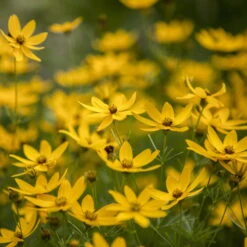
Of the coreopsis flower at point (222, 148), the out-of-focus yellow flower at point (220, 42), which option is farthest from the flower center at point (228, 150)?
the out-of-focus yellow flower at point (220, 42)

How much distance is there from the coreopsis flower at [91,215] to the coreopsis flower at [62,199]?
0.06 feet

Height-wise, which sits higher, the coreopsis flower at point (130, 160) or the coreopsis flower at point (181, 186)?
the coreopsis flower at point (130, 160)

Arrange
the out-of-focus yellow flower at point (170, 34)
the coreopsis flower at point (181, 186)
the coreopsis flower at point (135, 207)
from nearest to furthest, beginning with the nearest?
the coreopsis flower at point (135, 207), the coreopsis flower at point (181, 186), the out-of-focus yellow flower at point (170, 34)

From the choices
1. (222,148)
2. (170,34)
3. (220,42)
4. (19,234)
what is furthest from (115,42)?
(19,234)

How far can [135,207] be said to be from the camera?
125 centimetres

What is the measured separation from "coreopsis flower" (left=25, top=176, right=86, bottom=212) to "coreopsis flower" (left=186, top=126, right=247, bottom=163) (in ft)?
0.94

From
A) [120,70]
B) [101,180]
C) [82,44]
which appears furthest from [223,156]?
[82,44]

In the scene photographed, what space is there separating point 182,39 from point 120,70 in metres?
0.74

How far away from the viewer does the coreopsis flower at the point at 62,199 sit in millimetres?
1299

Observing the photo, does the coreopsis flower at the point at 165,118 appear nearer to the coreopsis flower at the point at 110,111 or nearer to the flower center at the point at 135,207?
the coreopsis flower at the point at 110,111

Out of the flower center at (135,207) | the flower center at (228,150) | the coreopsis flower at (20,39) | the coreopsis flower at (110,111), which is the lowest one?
the flower center at (228,150)

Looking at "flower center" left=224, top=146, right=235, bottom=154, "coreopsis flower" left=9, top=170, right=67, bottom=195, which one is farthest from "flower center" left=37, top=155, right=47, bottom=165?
"flower center" left=224, top=146, right=235, bottom=154

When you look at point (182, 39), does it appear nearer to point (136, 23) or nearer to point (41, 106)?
point (41, 106)

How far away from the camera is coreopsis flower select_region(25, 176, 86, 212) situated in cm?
130
